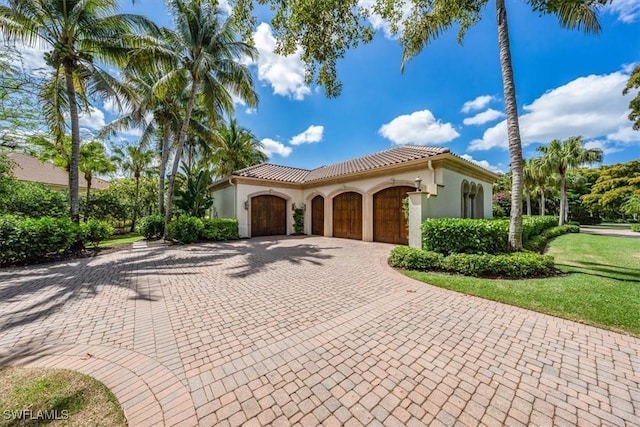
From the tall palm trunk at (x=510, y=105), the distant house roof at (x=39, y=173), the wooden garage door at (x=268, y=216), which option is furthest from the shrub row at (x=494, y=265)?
the distant house roof at (x=39, y=173)

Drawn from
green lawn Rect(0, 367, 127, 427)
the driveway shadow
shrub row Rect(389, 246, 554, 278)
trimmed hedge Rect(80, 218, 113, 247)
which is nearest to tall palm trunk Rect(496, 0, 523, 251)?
shrub row Rect(389, 246, 554, 278)

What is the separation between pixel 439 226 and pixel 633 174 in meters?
33.5

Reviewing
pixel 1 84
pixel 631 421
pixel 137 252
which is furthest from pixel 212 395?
pixel 1 84

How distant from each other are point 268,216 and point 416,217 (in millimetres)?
10379

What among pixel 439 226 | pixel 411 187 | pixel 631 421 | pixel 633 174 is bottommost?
pixel 631 421

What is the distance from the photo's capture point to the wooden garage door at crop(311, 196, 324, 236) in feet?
56.0

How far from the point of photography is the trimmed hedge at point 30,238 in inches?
319

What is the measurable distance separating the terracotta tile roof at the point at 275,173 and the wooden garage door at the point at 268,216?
1461 millimetres

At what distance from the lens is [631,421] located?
2266mm

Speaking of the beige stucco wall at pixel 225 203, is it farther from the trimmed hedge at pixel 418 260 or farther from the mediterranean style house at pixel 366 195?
the trimmed hedge at pixel 418 260

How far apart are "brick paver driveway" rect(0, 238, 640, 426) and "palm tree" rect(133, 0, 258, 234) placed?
10.6m

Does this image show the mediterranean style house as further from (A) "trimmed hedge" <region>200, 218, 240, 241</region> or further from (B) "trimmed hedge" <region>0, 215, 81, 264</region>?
(B) "trimmed hedge" <region>0, 215, 81, 264</region>

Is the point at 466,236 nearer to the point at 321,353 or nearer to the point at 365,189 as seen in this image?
the point at 365,189

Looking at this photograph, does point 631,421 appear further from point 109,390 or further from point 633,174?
point 633,174
